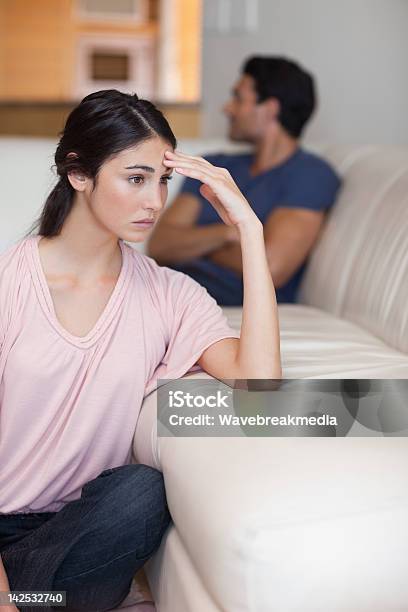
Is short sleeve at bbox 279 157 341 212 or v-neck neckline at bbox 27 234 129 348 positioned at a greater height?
v-neck neckline at bbox 27 234 129 348

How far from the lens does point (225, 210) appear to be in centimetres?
158

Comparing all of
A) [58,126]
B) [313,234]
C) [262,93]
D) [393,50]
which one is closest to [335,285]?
[313,234]

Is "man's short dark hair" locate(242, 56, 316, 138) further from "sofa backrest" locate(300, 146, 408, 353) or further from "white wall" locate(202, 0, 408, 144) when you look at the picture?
"white wall" locate(202, 0, 408, 144)

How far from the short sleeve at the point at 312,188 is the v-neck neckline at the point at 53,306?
103cm

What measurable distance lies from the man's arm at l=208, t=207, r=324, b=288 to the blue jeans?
1088mm

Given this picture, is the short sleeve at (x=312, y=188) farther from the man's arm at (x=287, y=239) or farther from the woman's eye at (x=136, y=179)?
the woman's eye at (x=136, y=179)

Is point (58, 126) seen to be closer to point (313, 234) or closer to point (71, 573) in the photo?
point (313, 234)

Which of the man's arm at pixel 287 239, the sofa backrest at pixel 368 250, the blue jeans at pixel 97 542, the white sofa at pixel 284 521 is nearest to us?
the white sofa at pixel 284 521

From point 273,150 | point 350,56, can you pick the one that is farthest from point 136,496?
point 350,56

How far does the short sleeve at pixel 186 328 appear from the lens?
159 cm

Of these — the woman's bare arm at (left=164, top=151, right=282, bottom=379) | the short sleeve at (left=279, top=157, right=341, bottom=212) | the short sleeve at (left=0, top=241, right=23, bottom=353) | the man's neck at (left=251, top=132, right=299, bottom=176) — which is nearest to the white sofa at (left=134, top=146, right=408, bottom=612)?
the woman's bare arm at (left=164, top=151, right=282, bottom=379)

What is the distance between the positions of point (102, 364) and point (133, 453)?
0.20m

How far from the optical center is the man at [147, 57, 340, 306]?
252cm

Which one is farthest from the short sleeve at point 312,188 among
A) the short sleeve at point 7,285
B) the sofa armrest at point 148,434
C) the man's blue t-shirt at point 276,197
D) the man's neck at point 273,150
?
the short sleeve at point 7,285
